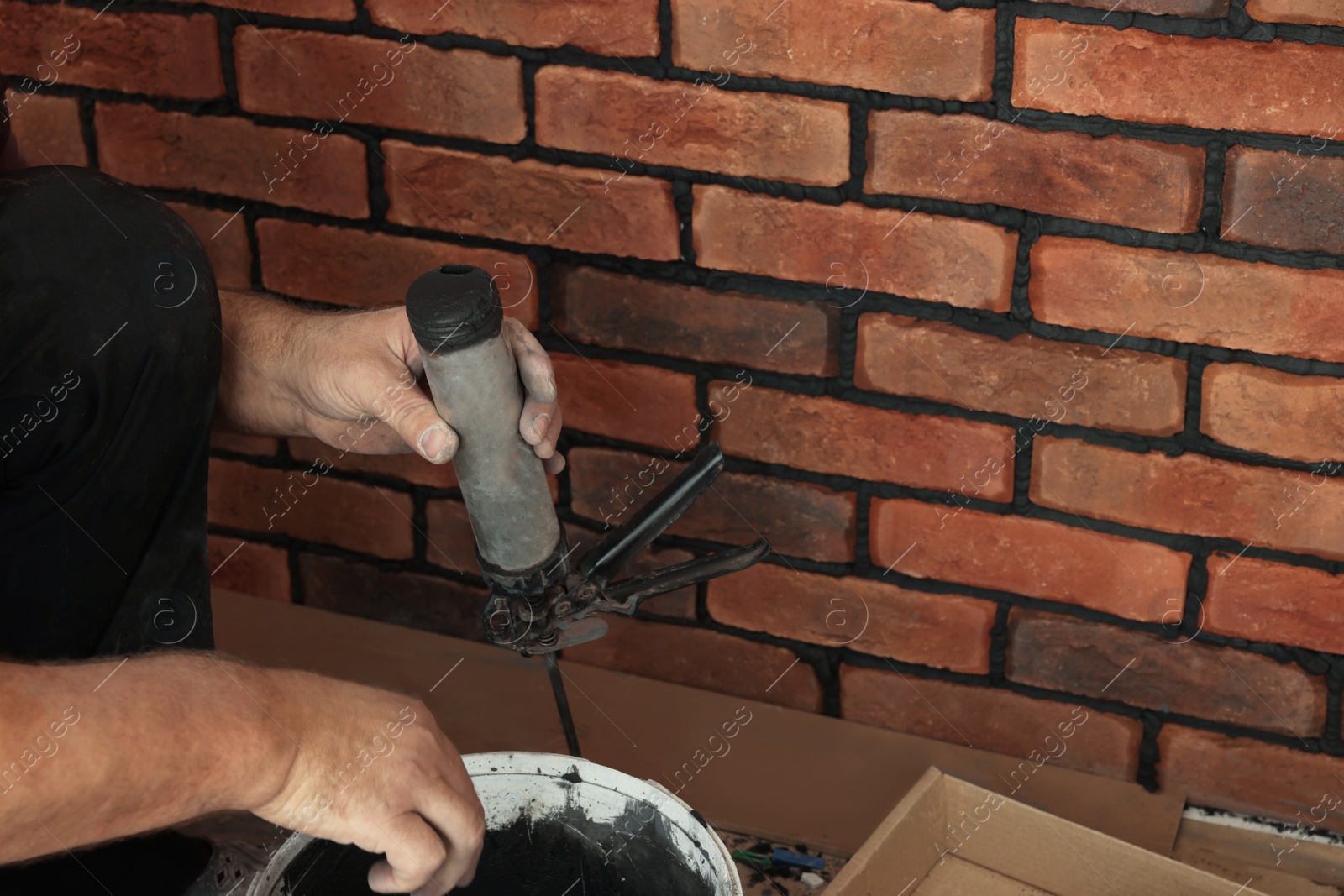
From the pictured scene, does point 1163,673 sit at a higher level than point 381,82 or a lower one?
lower

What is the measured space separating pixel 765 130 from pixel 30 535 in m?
0.71

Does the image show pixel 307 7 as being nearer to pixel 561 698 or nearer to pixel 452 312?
pixel 452 312

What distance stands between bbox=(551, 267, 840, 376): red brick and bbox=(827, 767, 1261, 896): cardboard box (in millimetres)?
426

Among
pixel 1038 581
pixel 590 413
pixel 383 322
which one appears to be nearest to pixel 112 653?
pixel 383 322

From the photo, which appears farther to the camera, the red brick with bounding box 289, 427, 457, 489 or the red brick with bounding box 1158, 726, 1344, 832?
the red brick with bounding box 289, 427, 457, 489

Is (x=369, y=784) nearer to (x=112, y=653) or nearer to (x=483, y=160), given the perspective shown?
(x=112, y=653)

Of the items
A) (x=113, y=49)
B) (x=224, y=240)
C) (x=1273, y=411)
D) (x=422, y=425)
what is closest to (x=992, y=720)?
(x=1273, y=411)

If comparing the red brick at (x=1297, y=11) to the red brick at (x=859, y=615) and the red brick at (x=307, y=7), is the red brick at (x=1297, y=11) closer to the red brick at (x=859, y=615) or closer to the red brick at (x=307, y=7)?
the red brick at (x=859, y=615)

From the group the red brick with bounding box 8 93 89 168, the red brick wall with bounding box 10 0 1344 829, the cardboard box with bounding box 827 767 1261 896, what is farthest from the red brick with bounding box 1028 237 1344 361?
the red brick with bounding box 8 93 89 168

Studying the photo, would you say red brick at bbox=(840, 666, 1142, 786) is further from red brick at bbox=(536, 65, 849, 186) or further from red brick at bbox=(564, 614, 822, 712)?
red brick at bbox=(536, 65, 849, 186)

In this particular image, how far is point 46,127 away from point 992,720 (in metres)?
1.25

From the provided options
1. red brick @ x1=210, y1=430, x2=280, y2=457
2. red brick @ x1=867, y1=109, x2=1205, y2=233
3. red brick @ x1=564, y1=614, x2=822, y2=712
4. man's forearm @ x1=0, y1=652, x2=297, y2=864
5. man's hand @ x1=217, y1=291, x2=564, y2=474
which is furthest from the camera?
red brick @ x1=210, y1=430, x2=280, y2=457

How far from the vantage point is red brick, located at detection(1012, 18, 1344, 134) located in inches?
40.2

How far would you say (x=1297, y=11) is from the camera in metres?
1.00
